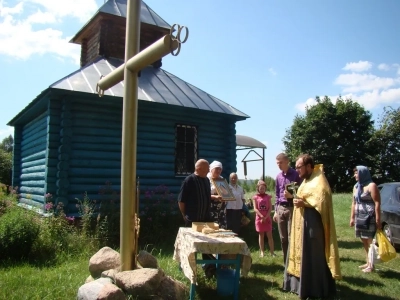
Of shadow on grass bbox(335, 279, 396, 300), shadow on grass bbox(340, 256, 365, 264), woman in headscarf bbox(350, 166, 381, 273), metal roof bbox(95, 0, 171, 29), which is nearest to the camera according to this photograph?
shadow on grass bbox(335, 279, 396, 300)

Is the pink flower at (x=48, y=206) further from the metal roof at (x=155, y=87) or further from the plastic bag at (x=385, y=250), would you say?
the plastic bag at (x=385, y=250)

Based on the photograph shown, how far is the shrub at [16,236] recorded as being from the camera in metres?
5.94

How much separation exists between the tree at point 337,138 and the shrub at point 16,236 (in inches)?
865

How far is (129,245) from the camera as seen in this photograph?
3453 mm

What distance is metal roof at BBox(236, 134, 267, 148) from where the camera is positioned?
57.9 ft

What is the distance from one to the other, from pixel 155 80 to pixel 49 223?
4.78m

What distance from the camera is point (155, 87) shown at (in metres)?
9.39

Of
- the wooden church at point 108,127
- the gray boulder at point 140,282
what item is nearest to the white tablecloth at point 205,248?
the gray boulder at point 140,282

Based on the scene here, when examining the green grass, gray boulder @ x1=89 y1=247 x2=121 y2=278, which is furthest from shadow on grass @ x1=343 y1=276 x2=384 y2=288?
gray boulder @ x1=89 y1=247 x2=121 y2=278

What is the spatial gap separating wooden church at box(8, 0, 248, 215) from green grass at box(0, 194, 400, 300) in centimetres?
235

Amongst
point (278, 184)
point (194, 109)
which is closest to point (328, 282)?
point (278, 184)

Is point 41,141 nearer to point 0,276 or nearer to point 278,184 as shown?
point 0,276

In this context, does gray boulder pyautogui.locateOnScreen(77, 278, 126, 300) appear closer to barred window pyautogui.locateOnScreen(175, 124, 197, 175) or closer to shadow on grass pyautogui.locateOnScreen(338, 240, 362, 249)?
barred window pyautogui.locateOnScreen(175, 124, 197, 175)

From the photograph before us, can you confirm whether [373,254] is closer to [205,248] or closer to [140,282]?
[205,248]
